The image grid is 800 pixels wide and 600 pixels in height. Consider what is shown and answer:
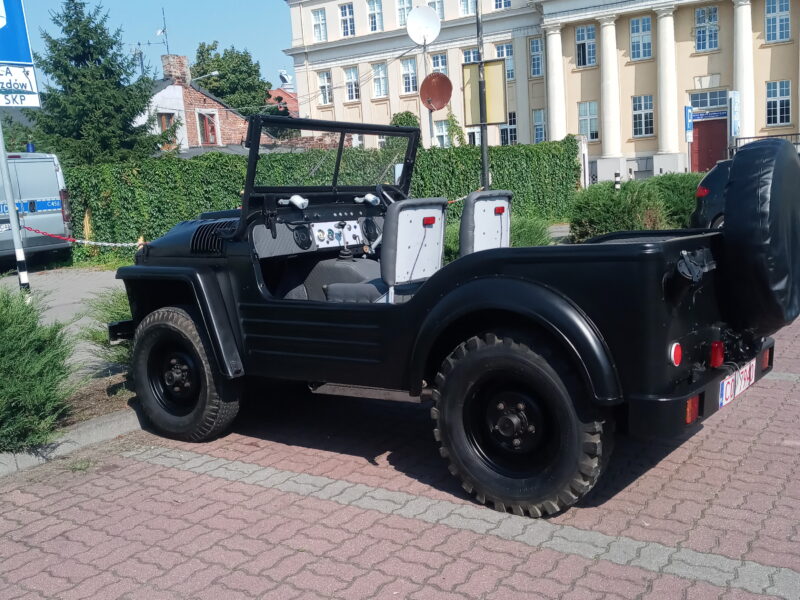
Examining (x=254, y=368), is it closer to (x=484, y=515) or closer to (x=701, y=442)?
(x=484, y=515)

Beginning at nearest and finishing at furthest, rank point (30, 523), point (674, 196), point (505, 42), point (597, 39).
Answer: point (30, 523) < point (674, 196) < point (597, 39) < point (505, 42)

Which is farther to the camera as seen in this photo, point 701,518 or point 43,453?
point 43,453

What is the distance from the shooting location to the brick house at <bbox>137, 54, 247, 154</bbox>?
41.5 metres

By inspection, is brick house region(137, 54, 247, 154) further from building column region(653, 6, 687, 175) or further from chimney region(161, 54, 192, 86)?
building column region(653, 6, 687, 175)

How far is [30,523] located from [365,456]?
1.89 metres

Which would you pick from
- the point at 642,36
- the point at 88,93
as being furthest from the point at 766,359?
the point at 642,36

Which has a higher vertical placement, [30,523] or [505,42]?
[505,42]

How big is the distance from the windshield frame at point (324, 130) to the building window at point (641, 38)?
3800 centimetres

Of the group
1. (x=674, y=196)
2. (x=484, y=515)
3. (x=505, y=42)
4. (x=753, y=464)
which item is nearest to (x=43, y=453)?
(x=484, y=515)

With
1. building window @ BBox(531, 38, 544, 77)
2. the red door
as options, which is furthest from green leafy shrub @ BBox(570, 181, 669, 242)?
building window @ BBox(531, 38, 544, 77)

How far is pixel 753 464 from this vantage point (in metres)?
4.57

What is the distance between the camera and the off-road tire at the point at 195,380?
5129 millimetres

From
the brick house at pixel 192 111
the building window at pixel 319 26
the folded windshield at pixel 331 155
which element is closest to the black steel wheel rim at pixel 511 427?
the folded windshield at pixel 331 155

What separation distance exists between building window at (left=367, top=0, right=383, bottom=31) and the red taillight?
49250mm
